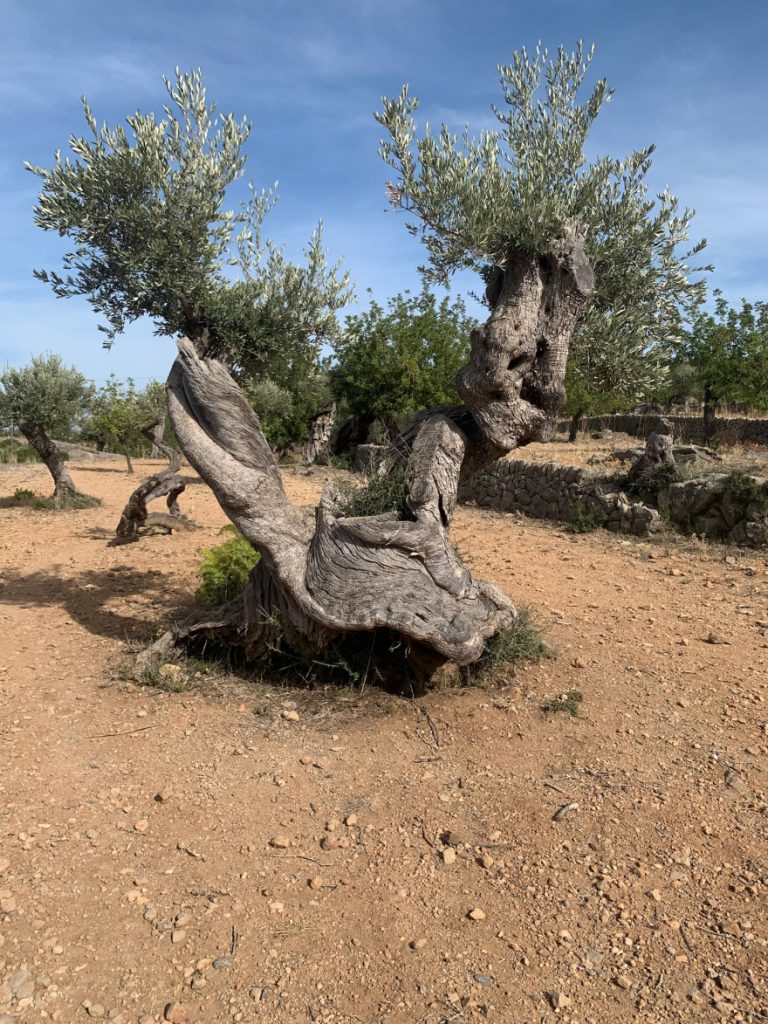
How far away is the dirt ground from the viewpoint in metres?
3.15

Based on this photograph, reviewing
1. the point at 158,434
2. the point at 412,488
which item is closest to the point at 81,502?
the point at 158,434

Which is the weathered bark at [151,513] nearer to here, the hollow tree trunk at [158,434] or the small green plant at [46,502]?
the hollow tree trunk at [158,434]

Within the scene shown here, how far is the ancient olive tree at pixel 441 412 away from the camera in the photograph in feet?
18.6

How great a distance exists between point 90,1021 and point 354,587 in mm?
3191

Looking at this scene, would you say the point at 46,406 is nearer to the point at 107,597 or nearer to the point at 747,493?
the point at 107,597

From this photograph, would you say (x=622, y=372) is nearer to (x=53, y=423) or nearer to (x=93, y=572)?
(x=93, y=572)

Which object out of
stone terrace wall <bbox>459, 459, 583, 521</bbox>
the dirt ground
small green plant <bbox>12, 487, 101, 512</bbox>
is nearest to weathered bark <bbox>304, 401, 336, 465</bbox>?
stone terrace wall <bbox>459, 459, 583, 521</bbox>

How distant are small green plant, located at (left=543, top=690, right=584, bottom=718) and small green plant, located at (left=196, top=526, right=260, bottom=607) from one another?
3638 mm

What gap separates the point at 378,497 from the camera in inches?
249

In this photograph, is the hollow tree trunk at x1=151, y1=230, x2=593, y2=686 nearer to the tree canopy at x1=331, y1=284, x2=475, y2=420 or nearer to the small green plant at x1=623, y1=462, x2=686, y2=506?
the small green plant at x1=623, y1=462, x2=686, y2=506

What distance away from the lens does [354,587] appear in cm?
556

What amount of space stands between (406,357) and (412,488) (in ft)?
61.8

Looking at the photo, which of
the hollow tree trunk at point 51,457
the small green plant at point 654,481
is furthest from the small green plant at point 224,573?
the hollow tree trunk at point 51,457

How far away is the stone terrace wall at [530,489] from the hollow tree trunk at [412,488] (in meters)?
8.22
